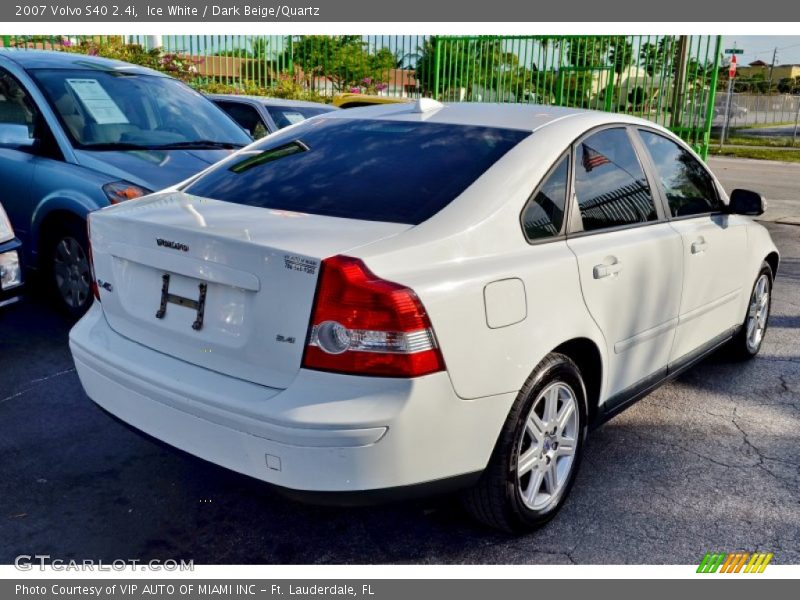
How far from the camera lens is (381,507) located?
3330 mm

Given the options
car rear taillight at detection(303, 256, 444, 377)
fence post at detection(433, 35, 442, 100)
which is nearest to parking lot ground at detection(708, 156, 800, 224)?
fence post at detection(433, 35, 442, 100)

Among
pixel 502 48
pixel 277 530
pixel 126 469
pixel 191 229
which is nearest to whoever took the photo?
pixel 191 229

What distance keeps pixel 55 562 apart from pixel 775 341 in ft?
16.3

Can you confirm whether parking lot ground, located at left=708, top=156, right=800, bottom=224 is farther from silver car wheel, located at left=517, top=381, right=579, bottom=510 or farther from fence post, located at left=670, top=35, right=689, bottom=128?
silver car wheel, located at left=517, top=381, right=579, bottom=510

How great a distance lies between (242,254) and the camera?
2.64 m

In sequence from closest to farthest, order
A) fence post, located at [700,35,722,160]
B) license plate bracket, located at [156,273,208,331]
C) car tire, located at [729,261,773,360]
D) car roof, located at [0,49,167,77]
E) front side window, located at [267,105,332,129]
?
license plate bracket, located at [156,273,208,331] → car tire, located at [729,261,773,360] → car roof, located at [0,49,167,77] → front side window, located at [267,105,332,129] → fence post, located at [700,35,722,160]

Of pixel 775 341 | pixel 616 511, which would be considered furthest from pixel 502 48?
pixel 616 511

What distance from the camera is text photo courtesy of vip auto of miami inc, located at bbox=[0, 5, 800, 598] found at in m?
2.53

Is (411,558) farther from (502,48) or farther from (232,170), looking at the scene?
(502,48)

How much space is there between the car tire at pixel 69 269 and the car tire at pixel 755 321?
13.6ft

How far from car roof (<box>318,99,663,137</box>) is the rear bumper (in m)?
1.27

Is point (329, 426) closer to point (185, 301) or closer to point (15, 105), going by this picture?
point (185, 301)

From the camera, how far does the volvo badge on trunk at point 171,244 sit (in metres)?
2.80

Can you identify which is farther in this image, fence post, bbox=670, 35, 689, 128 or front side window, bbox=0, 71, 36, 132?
fence post, bbox=670, 35, 689, 128
